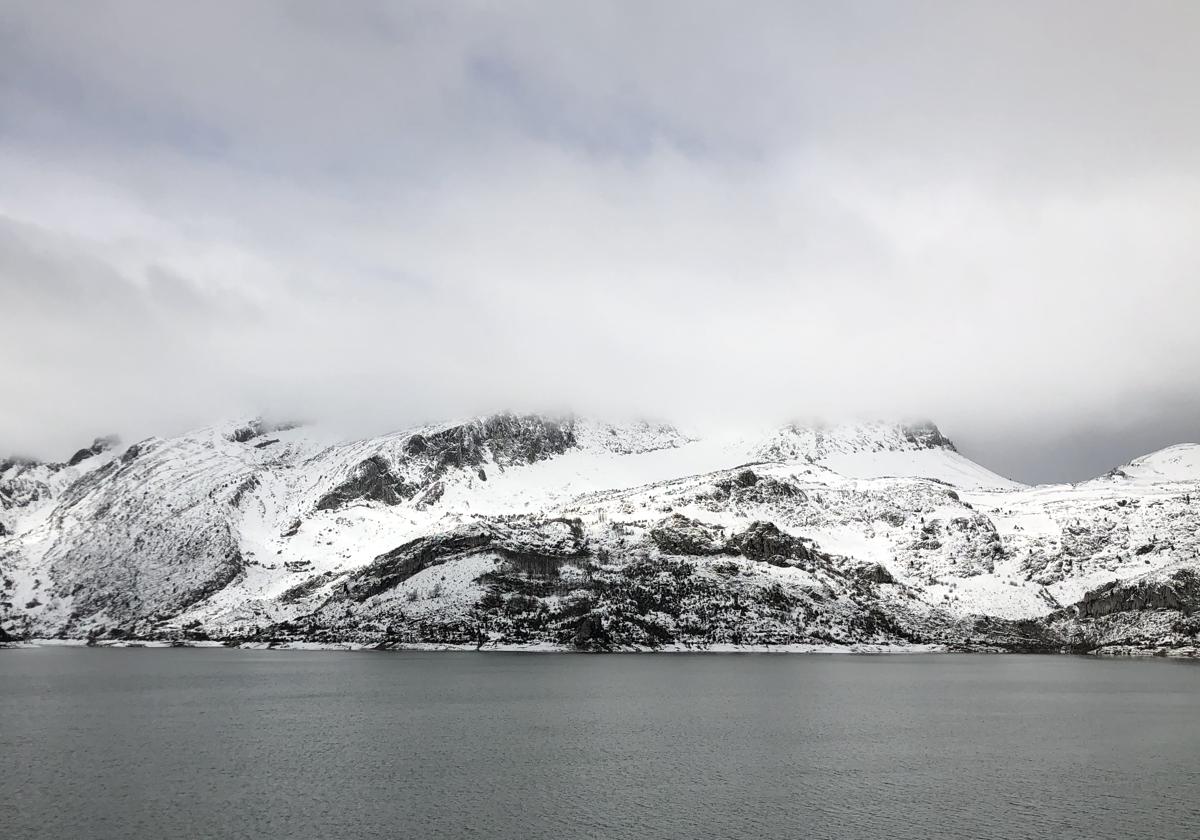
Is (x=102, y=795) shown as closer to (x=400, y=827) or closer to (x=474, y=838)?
(x=400, y=827)

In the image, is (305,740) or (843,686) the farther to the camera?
(843,686)

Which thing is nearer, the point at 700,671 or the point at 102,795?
the point at 102,795

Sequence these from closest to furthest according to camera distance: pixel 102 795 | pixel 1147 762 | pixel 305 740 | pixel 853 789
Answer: pixel 102 795
pixel 853 789
pixel 1147 762
pixel 305 740

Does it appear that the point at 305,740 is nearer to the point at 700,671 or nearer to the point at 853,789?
the point at 853,789

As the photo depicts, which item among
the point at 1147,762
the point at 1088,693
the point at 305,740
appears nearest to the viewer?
the point at 1147,762

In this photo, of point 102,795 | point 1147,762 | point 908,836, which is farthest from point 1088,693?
point 102,795

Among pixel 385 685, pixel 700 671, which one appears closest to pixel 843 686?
pixel 700 671
